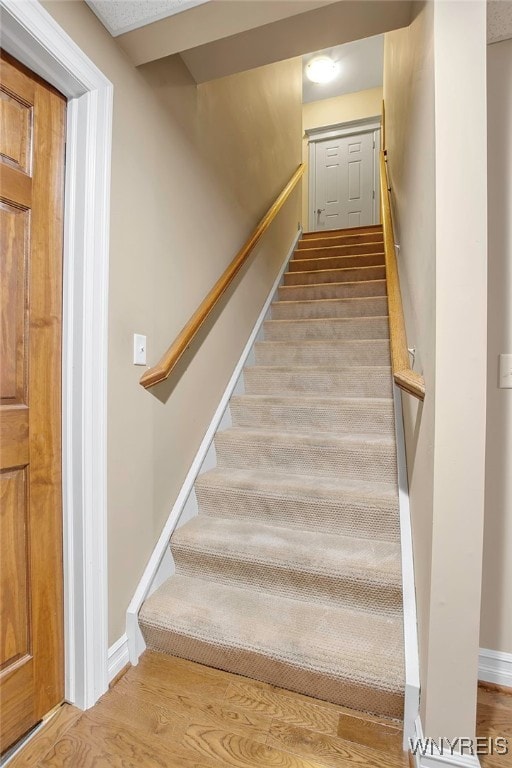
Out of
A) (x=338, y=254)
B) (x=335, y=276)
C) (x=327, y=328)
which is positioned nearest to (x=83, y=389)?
(x=327, y=328)

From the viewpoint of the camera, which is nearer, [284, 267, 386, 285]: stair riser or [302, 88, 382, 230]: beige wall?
[284, 267, 386, 285]: stair riser

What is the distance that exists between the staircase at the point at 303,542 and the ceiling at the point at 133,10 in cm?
172

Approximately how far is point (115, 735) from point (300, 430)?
4.79 feet

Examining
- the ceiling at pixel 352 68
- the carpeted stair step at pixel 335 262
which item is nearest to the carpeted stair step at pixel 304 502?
the carpeted stair step at pixel 335 262

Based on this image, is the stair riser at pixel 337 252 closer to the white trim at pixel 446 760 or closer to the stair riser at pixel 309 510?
the stair riser at pixel 309 510

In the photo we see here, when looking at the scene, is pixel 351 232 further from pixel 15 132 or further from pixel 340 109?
pixel 15 132

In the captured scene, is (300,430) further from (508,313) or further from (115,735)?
(115,735)

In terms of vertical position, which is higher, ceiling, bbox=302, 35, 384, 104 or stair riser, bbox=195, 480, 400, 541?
ceiling, bbox=302, 35, 384, 104

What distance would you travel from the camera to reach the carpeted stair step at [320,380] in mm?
2256

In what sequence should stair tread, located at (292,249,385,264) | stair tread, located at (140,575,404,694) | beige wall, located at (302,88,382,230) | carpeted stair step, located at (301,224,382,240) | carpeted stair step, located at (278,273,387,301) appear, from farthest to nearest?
1. beige wall, located at (302,88,382,230)
2. carpeted stair step, located at (301,224,382,240)
3. stair tread, located at (292,249,385,264)
4. carpeted stair step, located at (278,273,387,301)
5. stair tread, located at (140,575,404,694)

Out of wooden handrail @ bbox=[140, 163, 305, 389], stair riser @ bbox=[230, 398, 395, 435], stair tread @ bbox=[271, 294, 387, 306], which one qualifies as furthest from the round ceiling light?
stair riser @ bbox=[230, 398, 395, 435]

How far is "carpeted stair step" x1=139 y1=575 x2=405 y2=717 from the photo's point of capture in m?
1.18

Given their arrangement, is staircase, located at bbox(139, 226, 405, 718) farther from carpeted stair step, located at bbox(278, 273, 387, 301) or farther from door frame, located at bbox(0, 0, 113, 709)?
carpeted stair step, located at bbox(278, 273, 387, 301)

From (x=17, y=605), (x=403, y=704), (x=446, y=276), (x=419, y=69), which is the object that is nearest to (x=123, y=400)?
(x=17, y=605)
